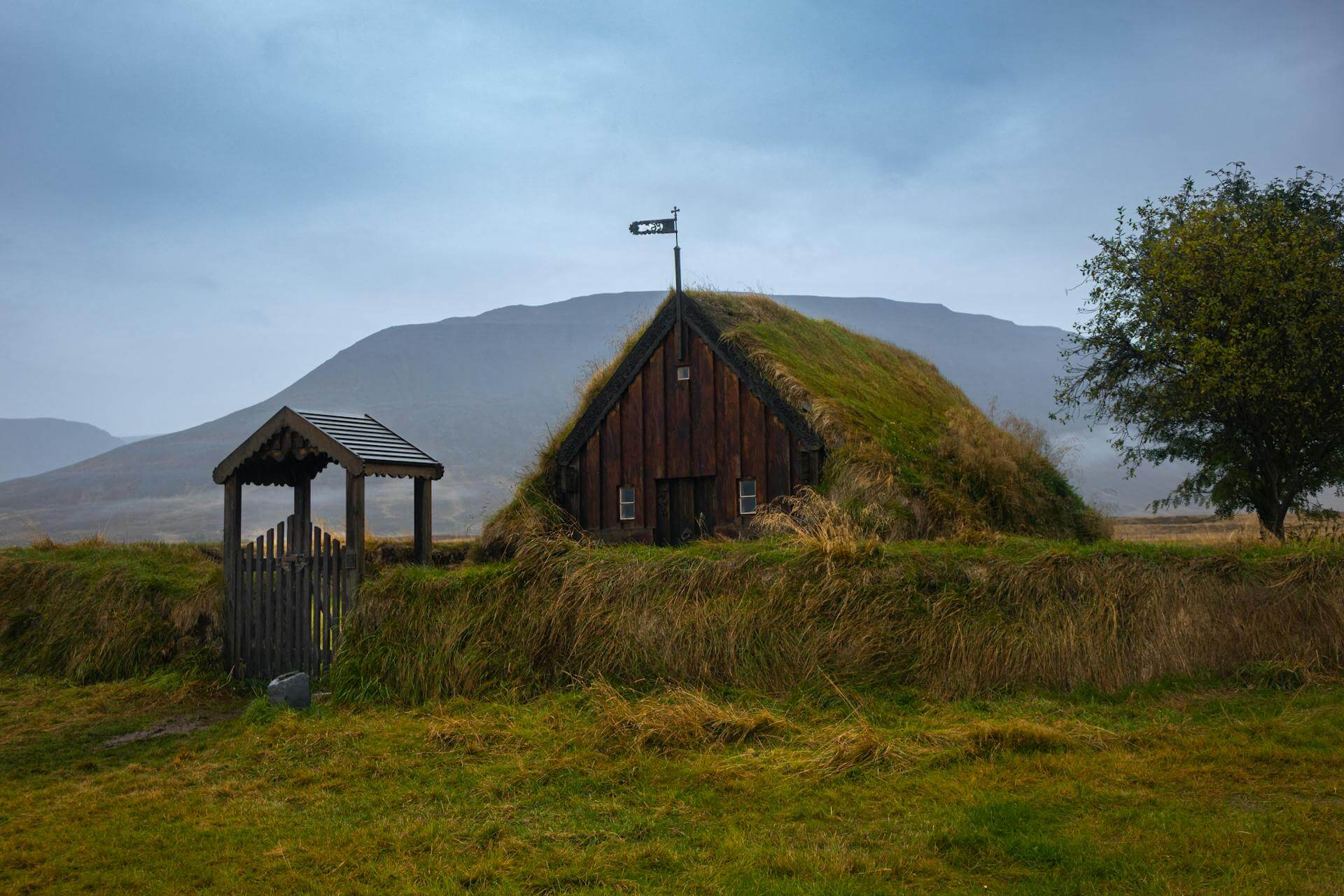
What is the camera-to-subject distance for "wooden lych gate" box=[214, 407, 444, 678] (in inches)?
523

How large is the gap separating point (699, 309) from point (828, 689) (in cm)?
1072

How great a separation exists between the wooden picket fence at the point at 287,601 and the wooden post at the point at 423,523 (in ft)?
4.98

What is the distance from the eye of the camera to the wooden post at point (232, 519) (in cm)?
1420

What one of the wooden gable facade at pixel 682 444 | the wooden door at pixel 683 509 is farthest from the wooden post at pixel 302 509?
the wooden door at pixel 683 509

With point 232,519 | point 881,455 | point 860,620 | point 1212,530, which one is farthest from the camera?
point 1212,530

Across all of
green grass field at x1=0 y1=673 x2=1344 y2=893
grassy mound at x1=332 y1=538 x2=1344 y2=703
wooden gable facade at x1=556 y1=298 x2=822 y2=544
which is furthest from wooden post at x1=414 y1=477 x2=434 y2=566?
wooden gable facade at x1=556 y1=298 x2=822 y2=544

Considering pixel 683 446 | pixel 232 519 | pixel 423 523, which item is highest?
pixel 683 446

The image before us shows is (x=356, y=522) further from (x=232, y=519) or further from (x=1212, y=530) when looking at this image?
(x=1212, y=530)

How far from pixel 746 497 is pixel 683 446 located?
5.76ft

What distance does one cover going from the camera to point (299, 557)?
532 inches

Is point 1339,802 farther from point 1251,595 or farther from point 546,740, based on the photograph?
point 546,740

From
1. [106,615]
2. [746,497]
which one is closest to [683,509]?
[746,497]

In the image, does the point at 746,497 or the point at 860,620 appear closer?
the point at 860,620

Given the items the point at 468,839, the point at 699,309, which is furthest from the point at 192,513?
the point at 468,839
